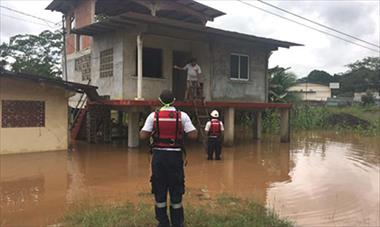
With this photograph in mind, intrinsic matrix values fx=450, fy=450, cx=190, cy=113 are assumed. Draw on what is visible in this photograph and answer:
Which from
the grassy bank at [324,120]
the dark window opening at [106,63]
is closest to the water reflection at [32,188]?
the dark window opening at [106,63]

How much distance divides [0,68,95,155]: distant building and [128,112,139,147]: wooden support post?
2.14m

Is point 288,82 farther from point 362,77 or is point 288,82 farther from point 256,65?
point 362,77

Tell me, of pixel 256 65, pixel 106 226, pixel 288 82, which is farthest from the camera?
pixel 288 82

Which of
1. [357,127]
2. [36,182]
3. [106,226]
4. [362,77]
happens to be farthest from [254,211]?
[362,77]

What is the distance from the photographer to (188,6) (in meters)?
19.2

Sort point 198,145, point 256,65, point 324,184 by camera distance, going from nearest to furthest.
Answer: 1. point 324,184
2. point 198,145
3. point 256,65

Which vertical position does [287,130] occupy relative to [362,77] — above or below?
below

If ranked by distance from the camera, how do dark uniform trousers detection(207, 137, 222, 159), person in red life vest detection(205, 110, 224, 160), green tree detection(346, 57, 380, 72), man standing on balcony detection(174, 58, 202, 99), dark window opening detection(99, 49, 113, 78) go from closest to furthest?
1. person in red life vest detection(205, 110, 224, 160)
2. dark uniform trousers detection(207, 137, 222, 159)
3. man standing on balcony detection(174, 58, 202, 99)
4. dark window opening detection(99, 49, 113, 78)
5. green tree detection(346, 57, 380, 72)

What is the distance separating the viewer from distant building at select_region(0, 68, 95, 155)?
47.3 ft

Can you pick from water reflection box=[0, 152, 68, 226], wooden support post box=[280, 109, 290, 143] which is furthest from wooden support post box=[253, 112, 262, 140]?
water reflection box=[0, 152, 68, 226]

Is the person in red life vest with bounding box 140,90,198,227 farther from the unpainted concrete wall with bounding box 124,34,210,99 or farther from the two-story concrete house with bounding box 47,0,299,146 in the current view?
the unpainted concrete wall with bounding box 124,34,210,99

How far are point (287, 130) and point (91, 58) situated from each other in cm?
951

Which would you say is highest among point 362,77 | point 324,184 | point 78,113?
point 362,77

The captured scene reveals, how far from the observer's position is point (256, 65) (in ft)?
68.4
